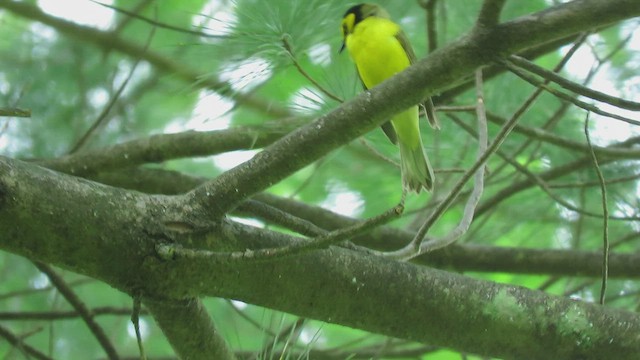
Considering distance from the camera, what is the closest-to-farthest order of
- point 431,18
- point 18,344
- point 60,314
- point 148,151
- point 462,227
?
point 462,227 → point 18,344 → point 431,18 → point 60,314 → point 148,151

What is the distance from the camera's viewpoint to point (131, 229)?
1316 mm

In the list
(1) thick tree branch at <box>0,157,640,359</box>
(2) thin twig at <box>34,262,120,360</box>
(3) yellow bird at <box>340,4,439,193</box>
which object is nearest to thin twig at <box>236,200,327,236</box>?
(1) thick tree branch at <box>0,157,640,359</box>

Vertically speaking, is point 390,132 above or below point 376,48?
below

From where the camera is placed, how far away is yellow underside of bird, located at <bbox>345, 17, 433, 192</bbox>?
8.57 feet

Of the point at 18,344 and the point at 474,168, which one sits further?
the point at 18,344

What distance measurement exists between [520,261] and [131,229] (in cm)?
155

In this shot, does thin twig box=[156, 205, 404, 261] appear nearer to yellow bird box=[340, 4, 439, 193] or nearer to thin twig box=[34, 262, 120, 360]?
thin twig box=[34, 262, 120, 360]

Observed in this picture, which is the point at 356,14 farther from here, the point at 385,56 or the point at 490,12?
the point at 490,12

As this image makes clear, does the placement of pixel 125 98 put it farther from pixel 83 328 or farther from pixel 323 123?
pixel 323 123

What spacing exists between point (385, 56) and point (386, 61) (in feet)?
0.06

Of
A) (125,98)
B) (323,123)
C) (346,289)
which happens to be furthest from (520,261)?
(125,98)

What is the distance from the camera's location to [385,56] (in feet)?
8.99

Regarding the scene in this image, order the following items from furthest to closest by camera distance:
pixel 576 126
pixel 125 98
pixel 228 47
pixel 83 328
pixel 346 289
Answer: pixel 125 98
pixel 83 328
pixel 576 126
pixel 228 47
pixel 346 289

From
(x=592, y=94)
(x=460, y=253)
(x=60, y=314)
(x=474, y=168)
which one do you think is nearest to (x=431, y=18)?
(x=460, y=253)
